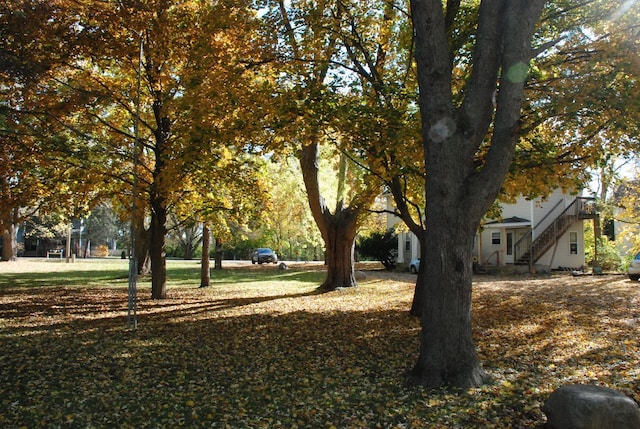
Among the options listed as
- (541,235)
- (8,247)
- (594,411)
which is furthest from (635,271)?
(8,247)

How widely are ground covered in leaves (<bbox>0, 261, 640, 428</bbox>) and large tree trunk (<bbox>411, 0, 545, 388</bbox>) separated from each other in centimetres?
55

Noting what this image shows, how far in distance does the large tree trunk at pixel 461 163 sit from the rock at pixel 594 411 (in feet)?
4.50

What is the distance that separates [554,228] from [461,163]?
2270cm

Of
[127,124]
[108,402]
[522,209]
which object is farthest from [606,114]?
[522,209]

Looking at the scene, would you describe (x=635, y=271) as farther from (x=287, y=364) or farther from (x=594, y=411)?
(x=594, y=411)

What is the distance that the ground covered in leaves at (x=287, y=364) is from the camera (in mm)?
5055

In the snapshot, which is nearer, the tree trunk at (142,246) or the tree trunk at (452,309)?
the tree trunk at (452,309)

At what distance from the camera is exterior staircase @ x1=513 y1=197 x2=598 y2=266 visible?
2556 cm

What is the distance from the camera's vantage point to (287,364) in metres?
7.12

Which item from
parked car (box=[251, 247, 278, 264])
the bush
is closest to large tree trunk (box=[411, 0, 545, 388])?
the bush

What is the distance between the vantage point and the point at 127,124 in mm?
15414

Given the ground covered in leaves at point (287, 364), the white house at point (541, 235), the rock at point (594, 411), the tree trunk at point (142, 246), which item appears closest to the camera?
the rock at point (594, 411)

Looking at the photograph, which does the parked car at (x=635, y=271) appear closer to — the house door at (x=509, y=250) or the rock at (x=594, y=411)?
the house door at (x=509, y=250)

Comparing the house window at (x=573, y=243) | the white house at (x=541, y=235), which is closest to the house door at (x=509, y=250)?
the white house at (x=541, y=235)
